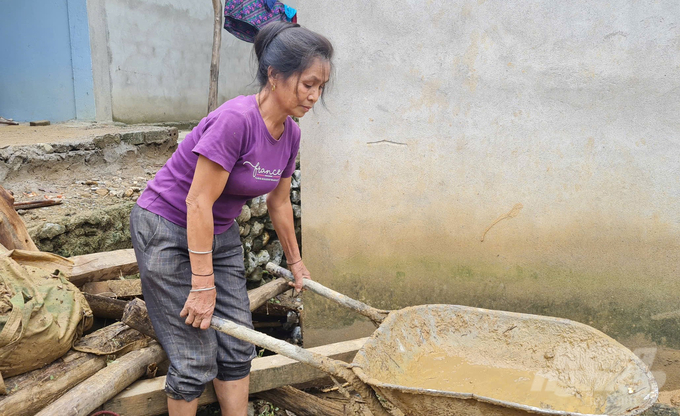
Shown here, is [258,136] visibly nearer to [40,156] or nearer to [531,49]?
[531,49]

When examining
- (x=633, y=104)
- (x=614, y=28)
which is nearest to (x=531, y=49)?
(x=614, y=28)

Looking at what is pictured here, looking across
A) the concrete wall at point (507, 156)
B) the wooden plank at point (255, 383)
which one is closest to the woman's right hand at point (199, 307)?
the wooden plank at point (255, 383)

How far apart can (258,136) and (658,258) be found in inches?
102

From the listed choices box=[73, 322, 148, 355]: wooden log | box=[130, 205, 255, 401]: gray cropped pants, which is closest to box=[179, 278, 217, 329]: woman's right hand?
box=[130, 205, 255, 401]: gray cropped pants

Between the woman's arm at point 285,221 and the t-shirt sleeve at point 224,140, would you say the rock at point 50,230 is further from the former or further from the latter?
the t-shirt sleeve at point 224,140

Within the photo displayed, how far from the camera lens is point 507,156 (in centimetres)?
319

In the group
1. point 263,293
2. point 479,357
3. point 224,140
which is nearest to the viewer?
point 224,140

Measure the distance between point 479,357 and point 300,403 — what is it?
3.27 feet

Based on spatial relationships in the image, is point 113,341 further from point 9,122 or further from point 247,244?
point 9,122

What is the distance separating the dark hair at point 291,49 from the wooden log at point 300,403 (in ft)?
5.72

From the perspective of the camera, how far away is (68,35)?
5.85m

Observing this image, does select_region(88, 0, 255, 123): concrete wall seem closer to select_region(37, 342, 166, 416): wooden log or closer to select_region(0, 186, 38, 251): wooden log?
select_region(0, 186, 38, 251): wooden log

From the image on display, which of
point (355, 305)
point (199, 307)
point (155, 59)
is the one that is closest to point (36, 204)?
point (199, 307)

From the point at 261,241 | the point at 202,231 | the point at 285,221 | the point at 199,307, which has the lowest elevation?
the point at 261,241
